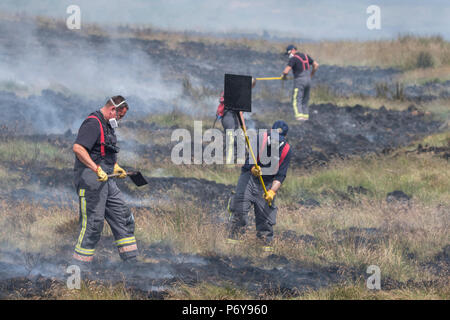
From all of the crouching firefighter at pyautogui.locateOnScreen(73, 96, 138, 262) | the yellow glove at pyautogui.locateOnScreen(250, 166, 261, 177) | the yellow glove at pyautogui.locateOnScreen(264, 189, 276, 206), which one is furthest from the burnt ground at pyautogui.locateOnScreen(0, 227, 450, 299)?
the yellow glove at pyautogui.locateOnScreen(250, 166, 261, 177)

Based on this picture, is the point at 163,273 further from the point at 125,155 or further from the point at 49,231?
the point at 125,155

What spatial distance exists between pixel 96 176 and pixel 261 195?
206 cm

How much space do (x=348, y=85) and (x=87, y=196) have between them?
17.5 m

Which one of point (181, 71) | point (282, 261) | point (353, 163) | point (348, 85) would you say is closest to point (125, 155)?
point (353, 163)

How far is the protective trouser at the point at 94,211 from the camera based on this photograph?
6.01 m

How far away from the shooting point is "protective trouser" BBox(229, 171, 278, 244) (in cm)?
722

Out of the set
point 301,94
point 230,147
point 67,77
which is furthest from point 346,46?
point 230,147

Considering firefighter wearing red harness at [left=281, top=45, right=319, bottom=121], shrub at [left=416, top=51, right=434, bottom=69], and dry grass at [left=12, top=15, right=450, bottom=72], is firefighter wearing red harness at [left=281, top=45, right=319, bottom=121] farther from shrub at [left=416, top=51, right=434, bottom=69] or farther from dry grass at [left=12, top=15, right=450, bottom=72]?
shrub at [left=416, top=51, right=434, bottom=69]

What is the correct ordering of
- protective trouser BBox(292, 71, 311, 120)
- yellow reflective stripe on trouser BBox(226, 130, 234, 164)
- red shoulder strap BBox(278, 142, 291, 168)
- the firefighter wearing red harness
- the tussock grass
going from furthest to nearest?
protective trouser BBox(292, 71, 311, 120)
the firefighter wearing red harness
yellow reflective stripe on trouser BBox(226, 130, 234, 164)
red shoulder strap BBox(278, 142, 291, 168)
the tussock grass

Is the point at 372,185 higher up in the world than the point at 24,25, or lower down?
lower down

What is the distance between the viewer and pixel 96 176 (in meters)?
6.01

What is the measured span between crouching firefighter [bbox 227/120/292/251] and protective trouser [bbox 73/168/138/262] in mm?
1424

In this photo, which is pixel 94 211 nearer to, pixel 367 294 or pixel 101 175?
pixel 101 175

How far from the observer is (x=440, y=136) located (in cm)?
1411
